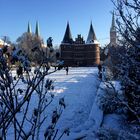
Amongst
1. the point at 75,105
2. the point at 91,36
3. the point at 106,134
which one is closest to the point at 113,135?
the point at 106,134

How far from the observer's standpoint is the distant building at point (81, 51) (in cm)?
10038

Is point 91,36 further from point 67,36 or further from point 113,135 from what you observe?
point 113,135

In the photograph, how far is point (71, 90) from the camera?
24391mm

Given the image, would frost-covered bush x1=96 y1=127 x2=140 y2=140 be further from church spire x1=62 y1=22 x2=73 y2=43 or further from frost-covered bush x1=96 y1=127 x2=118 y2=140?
church spire x1=62 y1=22 x2=73 y2=43

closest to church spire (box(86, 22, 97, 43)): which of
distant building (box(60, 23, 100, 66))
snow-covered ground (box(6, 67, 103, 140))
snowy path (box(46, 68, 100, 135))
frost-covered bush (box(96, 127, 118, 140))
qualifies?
distant building (box(60, 23, 100, 66))

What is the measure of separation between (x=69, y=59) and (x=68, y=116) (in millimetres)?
86360

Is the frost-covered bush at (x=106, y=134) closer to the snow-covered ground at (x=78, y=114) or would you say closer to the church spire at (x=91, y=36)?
the snow-covered ground at (x=78, y=114)

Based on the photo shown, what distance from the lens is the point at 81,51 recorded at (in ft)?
343

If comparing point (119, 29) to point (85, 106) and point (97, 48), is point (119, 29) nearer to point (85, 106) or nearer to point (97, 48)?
point (85, 106)

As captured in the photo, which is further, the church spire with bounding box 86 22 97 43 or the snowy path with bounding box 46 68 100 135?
the church spire with bounding box 86 22 97 43

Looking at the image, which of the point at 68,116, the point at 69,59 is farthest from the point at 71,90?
the point at 69,59

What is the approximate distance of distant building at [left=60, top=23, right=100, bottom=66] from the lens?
100 meters

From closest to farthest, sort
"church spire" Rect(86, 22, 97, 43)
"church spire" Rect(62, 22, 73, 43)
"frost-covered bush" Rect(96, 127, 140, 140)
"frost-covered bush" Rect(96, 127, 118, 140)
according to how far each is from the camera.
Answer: "frost-covered bush" Rect(96, 127, 140, 140), "frost-covered bush" Rect(96, 127, 118, 140), "church spire" Rect(62, 22, 73, 43), "church spire" Rect(86, 22, 97, 43)

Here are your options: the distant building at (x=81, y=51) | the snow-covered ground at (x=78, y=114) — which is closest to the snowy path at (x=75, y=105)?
the snow-covered ground at (x=78, y=114)
